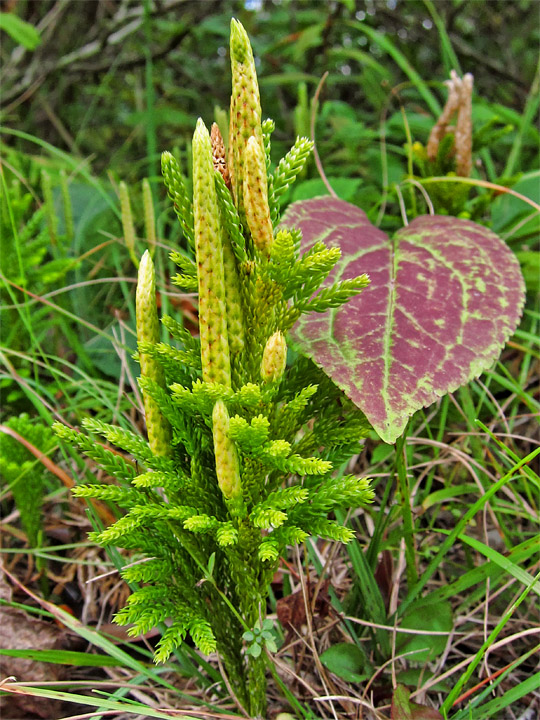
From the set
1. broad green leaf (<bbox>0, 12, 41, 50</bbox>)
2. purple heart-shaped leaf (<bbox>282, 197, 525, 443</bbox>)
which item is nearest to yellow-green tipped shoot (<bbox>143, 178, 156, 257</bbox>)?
purple heart-shaped leaf (<bbox>282, 197, 525, 443</bbox>)

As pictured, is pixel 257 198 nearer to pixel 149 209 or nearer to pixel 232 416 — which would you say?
pixel 232 416

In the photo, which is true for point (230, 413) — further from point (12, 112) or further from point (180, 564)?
point (12, 112)

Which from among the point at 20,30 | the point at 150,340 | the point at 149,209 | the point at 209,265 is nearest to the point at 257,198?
the point at 209,265

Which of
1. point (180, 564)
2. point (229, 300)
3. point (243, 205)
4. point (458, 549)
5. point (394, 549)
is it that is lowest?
point (458, 549)

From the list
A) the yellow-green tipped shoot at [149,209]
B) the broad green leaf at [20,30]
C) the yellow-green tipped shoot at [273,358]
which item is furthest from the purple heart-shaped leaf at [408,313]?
the broad green leaf at [20,30]

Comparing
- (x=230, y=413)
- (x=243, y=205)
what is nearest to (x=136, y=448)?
(x=230, y=413)

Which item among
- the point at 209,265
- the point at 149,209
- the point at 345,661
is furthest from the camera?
the point at 149,209
